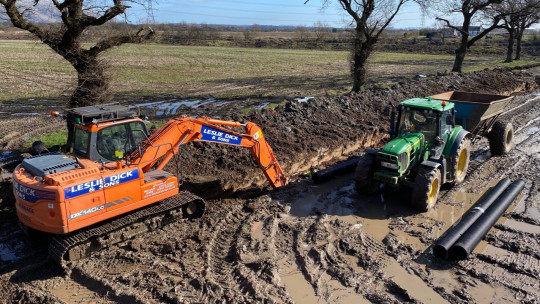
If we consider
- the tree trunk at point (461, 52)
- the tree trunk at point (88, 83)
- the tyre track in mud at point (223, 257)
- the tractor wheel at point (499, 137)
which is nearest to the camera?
the tyre track in mud at point (223, 257)

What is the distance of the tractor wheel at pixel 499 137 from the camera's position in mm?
13094

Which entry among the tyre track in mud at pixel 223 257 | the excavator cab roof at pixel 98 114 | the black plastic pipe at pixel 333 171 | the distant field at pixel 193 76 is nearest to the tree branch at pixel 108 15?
the excavator cab roof at pixel 98 114

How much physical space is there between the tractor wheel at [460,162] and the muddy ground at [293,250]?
1.02 ft

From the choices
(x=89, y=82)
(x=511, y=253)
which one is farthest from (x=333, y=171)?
(x=89, y=82)

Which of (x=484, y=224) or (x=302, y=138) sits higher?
(x=302, y=138)

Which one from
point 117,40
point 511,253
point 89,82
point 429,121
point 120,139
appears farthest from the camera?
point 89,82

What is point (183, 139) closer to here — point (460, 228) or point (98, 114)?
point (98, 114)

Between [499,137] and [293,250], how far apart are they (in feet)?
29.0

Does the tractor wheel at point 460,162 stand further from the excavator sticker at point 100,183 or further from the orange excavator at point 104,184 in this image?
the excavator sticker at point 100,183

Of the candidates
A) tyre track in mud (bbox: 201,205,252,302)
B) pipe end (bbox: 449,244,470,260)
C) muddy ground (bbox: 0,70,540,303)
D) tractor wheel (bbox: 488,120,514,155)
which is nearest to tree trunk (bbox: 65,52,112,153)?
muddy ground (bbox: 0,70,540,303)

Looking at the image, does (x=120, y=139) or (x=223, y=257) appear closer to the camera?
(x=223, y=257)

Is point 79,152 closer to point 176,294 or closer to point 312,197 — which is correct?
point 176,294

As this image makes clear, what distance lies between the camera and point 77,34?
11.0 meters

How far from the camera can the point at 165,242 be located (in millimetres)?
8062
